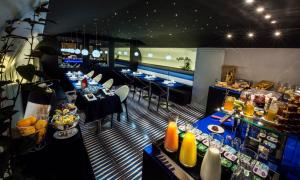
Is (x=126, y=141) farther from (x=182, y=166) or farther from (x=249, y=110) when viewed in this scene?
(x=249, y=110)

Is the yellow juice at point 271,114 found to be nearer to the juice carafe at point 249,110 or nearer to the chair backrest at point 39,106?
the juice carafe at point 249,110

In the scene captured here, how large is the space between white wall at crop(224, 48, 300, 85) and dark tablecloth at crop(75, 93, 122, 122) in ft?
11.9

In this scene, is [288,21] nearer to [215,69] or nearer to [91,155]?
[215,69]

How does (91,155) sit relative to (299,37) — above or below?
below

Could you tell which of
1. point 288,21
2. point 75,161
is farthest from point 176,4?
point 75,161

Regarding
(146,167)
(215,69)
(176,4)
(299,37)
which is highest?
(176,4)

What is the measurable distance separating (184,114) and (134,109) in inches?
61.9

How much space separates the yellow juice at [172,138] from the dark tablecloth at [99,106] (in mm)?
2209

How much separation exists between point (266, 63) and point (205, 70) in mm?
1612

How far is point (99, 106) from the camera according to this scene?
3076 millimetres

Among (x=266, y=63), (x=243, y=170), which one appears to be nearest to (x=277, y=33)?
(x=266, y=63)

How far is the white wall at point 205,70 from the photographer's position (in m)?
4.55

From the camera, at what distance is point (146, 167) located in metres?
1.30

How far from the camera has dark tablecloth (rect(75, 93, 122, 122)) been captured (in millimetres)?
2953
